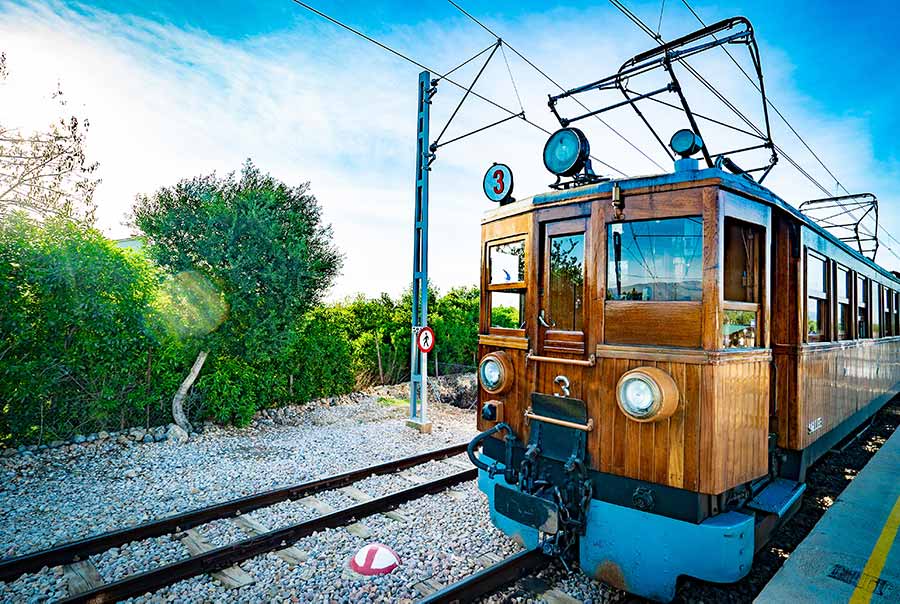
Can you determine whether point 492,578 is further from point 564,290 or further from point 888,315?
point 888,315

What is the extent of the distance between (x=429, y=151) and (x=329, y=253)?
303 cm

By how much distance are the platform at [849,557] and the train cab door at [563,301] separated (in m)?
2.23

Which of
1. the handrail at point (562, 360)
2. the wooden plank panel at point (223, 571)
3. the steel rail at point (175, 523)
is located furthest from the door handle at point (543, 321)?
the steel rail at point (175, 523)

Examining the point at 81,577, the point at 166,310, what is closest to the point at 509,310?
the point at 81,577

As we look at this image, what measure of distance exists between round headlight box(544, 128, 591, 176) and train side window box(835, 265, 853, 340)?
148 inches

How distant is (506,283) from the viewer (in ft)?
15.0

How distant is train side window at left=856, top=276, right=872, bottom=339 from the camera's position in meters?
6.76

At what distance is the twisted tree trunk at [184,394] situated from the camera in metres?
8.60

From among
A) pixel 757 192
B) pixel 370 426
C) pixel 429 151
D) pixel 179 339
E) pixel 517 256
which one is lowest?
pixel 370 426

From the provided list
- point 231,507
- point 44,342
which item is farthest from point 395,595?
point 44,342

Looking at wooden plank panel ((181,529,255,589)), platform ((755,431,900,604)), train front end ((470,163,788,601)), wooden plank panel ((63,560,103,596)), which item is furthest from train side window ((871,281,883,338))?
wooden plank panel ((63,560,103,596))

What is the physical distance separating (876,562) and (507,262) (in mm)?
4137

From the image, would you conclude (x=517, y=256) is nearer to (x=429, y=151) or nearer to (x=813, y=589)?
(x=813, y=589)

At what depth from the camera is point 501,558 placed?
14.8 ft
